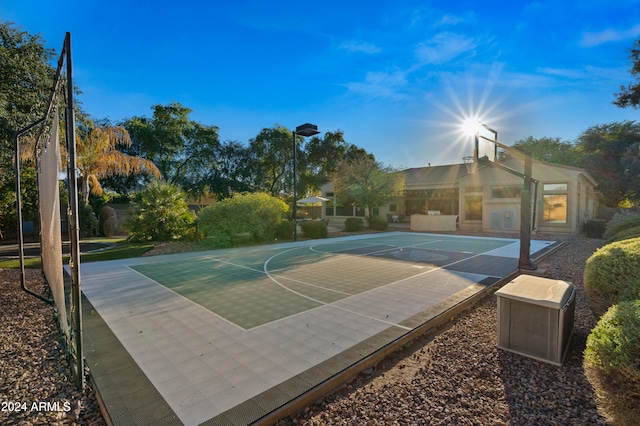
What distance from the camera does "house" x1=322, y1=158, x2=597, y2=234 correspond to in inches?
725

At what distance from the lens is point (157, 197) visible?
1338 cm

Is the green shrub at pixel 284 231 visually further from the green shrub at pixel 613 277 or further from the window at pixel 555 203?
the window at pixel 555 203

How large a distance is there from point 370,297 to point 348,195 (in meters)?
16.2

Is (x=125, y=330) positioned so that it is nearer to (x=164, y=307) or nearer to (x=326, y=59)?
(x=164, y=307)

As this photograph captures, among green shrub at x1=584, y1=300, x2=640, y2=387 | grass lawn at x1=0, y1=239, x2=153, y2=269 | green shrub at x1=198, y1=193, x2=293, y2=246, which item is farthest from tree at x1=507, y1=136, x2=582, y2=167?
grass lawn at x1=0, y1=239, x2=153, y2=269

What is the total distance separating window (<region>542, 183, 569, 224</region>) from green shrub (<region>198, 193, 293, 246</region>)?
1755 cm

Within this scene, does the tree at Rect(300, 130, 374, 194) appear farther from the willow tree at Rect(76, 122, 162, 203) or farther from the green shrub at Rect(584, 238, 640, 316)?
the green shrub at Rect(584, 238, 640, 316)

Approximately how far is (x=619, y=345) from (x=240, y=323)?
4.08 metres

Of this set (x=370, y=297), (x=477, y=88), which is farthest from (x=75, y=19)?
(x=477, y=88)

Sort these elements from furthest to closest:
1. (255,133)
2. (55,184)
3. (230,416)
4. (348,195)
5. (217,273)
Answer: (255,133)
(348,195)
(217,273)
(55,184)
(230,416)

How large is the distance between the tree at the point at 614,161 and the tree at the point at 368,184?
1671cm

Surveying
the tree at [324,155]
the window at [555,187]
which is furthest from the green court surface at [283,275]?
the tree at [324,155]

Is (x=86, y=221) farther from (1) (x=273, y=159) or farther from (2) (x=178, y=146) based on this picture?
(1) (x=273, y=159)

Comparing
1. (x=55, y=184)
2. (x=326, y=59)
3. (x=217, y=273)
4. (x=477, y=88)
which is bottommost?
(x=217, y=273)
